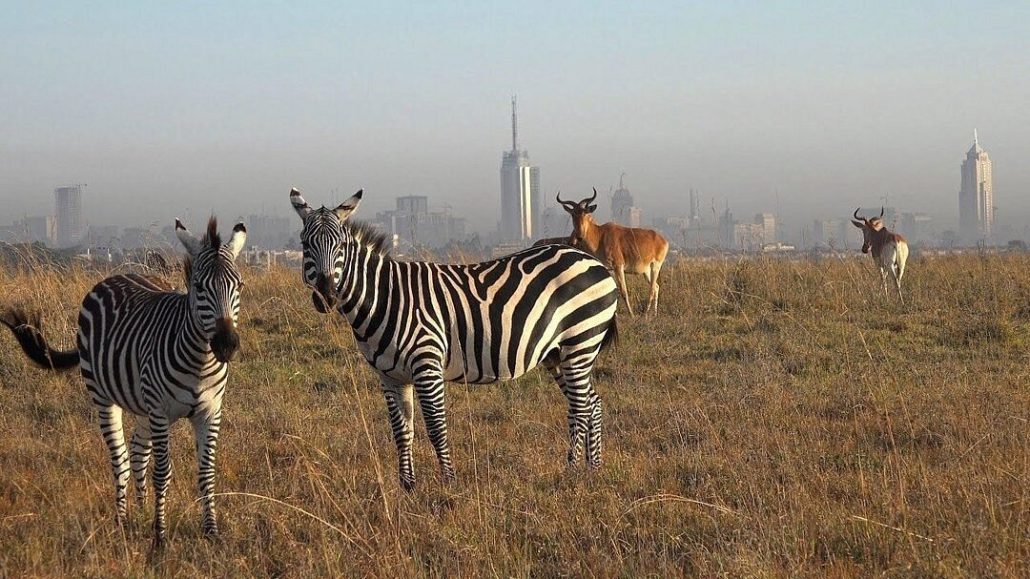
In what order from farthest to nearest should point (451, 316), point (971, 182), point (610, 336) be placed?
1. point (971, 182)
2. point (610, 336)
3. point (451, 316)

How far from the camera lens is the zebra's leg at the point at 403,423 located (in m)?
6.30

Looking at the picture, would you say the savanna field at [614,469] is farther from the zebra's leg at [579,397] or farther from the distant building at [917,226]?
the distant building at [917,226]

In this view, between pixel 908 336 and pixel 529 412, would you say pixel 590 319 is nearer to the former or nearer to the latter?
pixel 529 412

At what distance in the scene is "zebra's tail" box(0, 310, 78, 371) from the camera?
6.39 metres

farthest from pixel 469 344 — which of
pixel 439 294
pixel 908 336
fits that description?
pixel 908 336

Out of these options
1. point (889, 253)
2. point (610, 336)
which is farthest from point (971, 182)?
point (610, 336)

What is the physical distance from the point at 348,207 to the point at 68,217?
19.7m

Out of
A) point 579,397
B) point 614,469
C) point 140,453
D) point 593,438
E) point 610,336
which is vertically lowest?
point 614,469

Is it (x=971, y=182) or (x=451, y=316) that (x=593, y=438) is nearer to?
(x=451, y=316)

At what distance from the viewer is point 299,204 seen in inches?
251

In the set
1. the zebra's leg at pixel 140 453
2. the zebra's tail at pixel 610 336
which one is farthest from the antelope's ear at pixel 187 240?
the zebra's tail at pixel 610 336

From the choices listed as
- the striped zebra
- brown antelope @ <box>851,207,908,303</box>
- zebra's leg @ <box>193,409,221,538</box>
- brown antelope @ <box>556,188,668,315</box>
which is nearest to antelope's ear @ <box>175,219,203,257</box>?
the striped zebra

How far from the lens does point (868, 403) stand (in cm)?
801

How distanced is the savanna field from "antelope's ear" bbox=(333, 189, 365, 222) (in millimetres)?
1196
